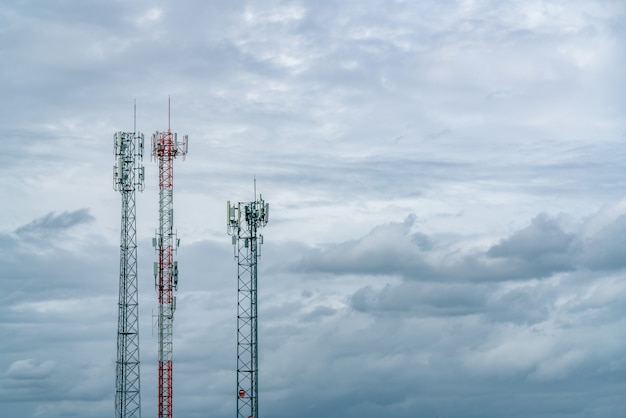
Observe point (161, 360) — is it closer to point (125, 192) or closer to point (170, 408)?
point (170, 408)

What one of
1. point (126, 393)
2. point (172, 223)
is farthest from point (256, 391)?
point (172, 223)

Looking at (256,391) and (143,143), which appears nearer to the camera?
(256,391)

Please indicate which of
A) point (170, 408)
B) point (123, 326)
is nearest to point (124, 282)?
point (123, 326)

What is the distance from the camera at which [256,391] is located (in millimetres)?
146375

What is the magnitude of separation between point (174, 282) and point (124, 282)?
28.9 ft

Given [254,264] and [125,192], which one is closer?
[254,264]

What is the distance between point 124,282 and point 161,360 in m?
12.2

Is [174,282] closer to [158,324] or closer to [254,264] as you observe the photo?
[158,324]

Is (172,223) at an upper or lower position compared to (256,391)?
upper

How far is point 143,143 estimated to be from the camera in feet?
542

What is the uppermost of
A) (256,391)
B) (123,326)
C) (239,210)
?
(239,210)

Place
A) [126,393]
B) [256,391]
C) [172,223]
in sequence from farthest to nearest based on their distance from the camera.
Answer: [172,223] → [126,393] → [256,391]

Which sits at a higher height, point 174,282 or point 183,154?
point 183,154

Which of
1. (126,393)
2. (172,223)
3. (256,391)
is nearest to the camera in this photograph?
(256,391)
